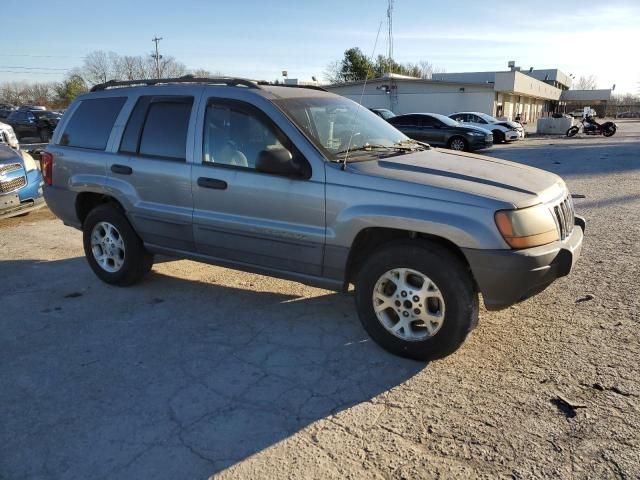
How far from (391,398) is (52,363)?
8.03 feet

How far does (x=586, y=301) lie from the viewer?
444 cm

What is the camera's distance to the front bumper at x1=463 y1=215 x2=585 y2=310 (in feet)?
10.4

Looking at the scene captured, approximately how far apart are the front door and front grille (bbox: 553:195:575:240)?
166cm

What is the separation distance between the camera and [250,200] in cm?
403

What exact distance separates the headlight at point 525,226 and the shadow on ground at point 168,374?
3.66 ft

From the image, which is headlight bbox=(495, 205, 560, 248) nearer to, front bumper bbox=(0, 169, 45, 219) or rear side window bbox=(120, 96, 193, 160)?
rear side window bbox=(120, 96, 193, 160)

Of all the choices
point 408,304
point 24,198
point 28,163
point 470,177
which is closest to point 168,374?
point 408,304

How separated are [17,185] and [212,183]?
496 centimetres

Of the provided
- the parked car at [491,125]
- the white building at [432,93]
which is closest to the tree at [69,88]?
the white building at [432,93]

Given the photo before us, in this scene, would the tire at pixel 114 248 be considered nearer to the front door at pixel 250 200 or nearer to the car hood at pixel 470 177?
the front door at pixel 250 200

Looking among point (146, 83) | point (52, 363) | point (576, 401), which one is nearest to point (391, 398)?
point (576, 401)

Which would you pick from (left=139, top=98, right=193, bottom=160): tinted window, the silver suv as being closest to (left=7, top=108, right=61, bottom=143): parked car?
the silver suv

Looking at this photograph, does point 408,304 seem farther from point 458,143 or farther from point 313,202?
point 458,143

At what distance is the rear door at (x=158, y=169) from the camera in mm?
4449
